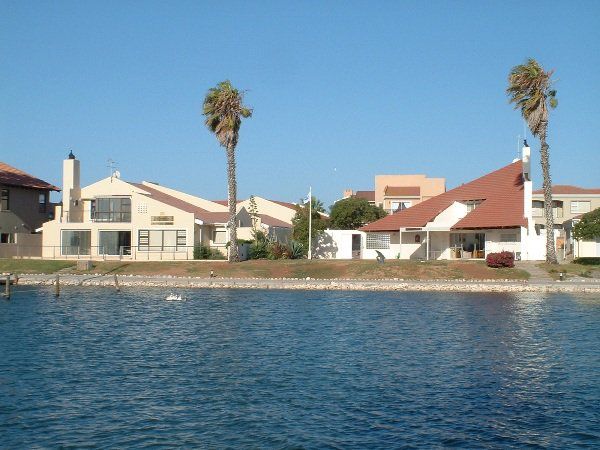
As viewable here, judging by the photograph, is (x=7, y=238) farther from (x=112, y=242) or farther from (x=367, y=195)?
(x=367, y=195)

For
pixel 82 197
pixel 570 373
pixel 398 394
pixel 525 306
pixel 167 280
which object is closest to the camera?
pixel 398 394

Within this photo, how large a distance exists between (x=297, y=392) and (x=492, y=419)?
5.88m

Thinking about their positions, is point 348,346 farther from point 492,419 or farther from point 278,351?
point 492,419

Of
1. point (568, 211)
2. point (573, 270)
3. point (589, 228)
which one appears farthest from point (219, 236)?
point (568, 211)

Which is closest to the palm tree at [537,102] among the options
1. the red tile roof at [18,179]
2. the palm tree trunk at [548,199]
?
the palm tree trunk at [548,199]

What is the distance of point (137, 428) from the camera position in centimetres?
1820

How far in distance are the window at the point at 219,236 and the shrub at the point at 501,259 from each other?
2753cm

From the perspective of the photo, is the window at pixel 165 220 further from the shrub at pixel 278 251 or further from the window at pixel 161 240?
the shrub at pixel 278 251

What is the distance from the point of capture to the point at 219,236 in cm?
7500

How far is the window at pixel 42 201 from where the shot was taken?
80.4 m

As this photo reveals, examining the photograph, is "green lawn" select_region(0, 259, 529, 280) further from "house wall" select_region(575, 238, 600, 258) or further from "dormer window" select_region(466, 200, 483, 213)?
"house wall" select_region(575, 238, 600, 258)

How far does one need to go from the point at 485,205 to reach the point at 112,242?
36798 mm

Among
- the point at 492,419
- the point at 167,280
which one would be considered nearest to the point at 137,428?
the point at 492,419

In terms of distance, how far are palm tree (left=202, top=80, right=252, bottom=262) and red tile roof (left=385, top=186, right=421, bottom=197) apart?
2291 inches
